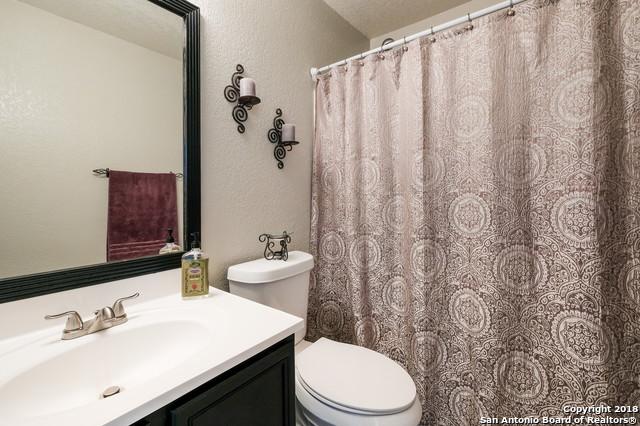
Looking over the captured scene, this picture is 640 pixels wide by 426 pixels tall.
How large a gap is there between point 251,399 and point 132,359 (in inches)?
14.0

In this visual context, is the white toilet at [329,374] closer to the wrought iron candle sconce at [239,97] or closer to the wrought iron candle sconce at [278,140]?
the wrought iron candle sconce at [278,140]

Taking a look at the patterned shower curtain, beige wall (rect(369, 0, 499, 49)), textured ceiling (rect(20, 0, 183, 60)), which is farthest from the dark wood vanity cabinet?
beige wall (rect(369, 0, 499, 49))

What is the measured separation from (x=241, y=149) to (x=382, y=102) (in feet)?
2.47

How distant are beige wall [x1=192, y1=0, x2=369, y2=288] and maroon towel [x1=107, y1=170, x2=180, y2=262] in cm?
15

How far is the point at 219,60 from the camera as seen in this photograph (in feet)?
3.68

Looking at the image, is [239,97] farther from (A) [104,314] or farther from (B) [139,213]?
(A) [104,314]

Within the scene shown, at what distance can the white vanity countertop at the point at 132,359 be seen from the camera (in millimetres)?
476

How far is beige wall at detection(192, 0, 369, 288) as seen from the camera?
1104mm

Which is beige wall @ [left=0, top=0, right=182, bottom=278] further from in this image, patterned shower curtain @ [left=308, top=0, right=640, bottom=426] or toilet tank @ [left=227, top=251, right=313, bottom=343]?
patterned shower curtain @ [left=308, top=0, right=640, bottom=426]

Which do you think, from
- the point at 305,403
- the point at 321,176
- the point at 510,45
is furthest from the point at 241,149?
the point at 510,45

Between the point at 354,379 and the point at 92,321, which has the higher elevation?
the point at 92,321

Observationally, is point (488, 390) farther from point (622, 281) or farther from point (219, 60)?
point (219, 60)

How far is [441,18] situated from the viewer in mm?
1778

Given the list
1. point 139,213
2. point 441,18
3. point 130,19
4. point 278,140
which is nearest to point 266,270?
point 139,213
